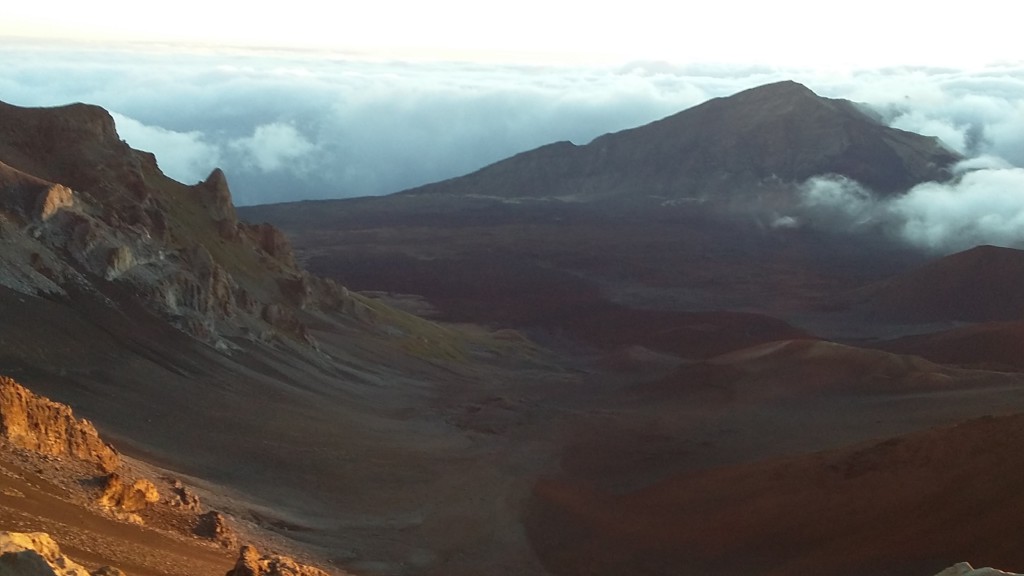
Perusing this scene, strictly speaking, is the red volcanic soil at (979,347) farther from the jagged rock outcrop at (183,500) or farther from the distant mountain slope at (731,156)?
the distant mountain slope at (731,156)

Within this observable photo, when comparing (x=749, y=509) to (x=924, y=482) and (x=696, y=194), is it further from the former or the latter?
(x=696, y=194)

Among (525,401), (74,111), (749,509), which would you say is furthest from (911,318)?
(74,111)

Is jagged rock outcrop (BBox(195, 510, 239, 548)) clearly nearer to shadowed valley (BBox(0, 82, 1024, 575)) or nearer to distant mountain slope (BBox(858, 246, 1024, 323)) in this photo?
shadowed valley (BBox(0, 82, 1024, 575))

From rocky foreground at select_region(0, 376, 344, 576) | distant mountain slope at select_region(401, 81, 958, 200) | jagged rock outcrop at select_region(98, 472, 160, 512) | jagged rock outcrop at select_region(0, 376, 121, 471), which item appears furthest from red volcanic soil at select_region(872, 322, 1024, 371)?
distant mountain slope at select_region(401, 81, 958, 200)

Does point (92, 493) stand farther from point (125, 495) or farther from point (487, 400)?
point (487, 400)

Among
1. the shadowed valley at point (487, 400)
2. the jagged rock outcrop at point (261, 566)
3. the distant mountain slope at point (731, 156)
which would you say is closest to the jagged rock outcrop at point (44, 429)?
the shadowed valley at point (487, 400)

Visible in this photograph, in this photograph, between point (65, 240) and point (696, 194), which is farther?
point (696, 194)
